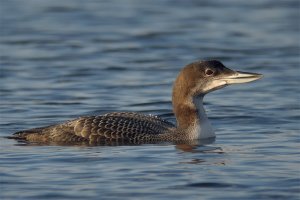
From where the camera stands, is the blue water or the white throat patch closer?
the blue water

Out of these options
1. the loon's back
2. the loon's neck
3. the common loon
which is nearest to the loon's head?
the common loon

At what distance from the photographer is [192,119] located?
46.5 ft

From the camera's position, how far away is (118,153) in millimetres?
13219

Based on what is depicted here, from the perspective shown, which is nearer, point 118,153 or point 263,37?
point 118,153

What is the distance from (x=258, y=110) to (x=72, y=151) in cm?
388

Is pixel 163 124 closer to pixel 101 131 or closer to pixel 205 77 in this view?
pixel 205 77

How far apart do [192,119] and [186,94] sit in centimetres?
31

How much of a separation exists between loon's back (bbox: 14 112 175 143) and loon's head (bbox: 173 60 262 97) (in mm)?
606

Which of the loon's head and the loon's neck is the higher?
the loon's head

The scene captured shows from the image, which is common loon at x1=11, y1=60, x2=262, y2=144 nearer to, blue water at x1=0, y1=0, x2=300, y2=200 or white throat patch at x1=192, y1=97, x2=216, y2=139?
white throat patch at x1=192, y1=97, x2=216, y2=139

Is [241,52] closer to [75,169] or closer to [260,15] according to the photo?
[260,15]

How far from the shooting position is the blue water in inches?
460

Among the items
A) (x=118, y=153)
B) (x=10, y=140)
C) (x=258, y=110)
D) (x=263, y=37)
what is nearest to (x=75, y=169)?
(x=118, y=153)

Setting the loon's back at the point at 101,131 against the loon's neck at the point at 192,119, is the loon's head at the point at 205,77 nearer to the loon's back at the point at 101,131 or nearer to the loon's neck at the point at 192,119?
the loon's neck at the point at 192,119
